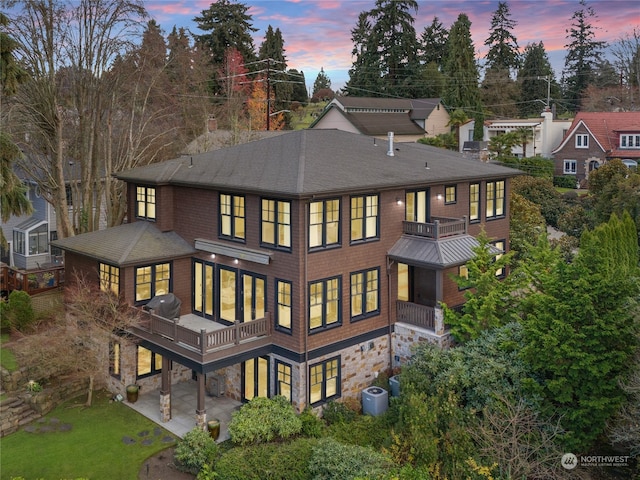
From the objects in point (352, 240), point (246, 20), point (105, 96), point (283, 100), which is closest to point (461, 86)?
point (283, 100)

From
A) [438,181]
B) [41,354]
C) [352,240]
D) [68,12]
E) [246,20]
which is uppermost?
[246,20]

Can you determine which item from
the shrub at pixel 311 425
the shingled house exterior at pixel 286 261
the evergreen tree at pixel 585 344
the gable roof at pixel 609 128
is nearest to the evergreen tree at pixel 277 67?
the gable roof at pixel 609 128

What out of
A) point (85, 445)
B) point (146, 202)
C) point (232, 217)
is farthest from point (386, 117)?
point (85, 445)

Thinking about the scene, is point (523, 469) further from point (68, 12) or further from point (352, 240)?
point (68, 12)

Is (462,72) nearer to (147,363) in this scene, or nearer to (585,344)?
(147,363)

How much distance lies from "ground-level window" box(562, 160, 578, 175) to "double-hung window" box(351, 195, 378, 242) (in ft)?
131

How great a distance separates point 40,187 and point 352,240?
18.4 metres

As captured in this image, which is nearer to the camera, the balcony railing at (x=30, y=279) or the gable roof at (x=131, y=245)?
the gable roof at (x=131, y=245)

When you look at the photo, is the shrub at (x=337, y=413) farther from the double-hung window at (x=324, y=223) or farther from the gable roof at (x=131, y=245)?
the gable roof at (x=131, y=245)

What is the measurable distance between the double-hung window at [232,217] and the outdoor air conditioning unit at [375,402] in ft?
22.1

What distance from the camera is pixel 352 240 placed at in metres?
19.2

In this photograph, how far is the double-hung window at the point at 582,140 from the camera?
52188mm

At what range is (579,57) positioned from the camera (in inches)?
3565

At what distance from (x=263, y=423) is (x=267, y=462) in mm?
1604
